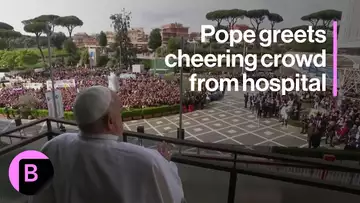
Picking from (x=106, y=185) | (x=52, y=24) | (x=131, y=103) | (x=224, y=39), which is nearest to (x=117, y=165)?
(x=106, y=185)

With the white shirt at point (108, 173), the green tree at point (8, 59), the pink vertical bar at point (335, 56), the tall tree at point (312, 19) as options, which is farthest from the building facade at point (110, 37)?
the white shirt at point (108, 173)

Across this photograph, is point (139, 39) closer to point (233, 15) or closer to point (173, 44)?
point (173, 44)

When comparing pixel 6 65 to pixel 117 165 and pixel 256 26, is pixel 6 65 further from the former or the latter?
pixel 117 165

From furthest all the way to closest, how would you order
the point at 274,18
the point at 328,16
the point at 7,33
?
the point at 7,33, the point at 274,18, the point at 328,16

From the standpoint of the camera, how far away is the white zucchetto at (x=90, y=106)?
504 millimetres

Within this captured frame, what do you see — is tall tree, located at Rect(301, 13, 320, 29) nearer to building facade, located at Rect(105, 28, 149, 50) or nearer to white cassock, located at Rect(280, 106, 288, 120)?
white cassock, located at Rect(280, 106, 288, 120)

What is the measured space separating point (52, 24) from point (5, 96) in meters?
1.85

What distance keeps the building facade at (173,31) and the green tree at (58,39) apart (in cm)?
188

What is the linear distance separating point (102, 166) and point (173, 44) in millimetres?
4373

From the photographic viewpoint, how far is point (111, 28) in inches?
193

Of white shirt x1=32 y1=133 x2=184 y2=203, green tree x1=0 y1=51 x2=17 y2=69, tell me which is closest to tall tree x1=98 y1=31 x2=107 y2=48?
green tree x1=0 y1=51 x2=17 y2=69

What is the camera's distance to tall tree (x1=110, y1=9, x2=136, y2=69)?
192 inches

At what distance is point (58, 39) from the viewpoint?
4.97m

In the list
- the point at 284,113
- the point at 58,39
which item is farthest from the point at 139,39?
the point at 284,113
